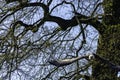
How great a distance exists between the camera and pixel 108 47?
9055mm

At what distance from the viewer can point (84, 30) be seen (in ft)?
34.9

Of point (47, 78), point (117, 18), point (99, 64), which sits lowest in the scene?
point (47, 78)

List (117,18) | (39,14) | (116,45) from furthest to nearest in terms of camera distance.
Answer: (39,14) → (117,18) → (116,45)

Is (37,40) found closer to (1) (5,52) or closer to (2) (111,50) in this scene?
(1) (5,52)

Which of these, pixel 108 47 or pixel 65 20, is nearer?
pixel 108 47

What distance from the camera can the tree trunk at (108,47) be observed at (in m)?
8.91

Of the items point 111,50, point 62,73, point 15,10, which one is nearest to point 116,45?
point 111,50

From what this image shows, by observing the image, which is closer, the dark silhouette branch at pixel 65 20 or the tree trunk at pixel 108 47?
the tree trunk at pixel 108 47

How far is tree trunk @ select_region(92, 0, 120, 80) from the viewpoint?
8908 millimetres

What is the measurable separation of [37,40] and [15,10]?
3.40 ft

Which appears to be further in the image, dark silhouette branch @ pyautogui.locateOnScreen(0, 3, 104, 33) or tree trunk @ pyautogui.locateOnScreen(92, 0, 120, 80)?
dark silhouette branch @ pyautogui.locateOnScreen(0, 3, 104, 33)

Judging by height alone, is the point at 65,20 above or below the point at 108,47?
above

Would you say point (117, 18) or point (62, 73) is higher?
point (117, 18)

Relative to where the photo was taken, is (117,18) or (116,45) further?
(117,18)
